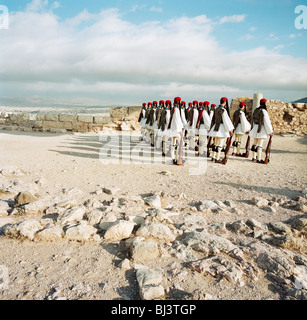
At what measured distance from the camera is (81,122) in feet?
48.2

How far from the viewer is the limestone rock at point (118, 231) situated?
303cm

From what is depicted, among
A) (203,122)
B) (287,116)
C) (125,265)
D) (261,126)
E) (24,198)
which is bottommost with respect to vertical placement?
(125,265)

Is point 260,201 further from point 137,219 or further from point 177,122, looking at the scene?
point 177,122

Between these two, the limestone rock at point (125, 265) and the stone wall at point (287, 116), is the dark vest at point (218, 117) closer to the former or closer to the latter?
the limestone rock at point (125, 265)

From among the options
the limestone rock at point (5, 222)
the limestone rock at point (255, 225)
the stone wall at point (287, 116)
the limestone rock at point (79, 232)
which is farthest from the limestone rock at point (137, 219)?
the stone wall at point (287, 116)

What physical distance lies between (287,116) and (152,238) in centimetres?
1503

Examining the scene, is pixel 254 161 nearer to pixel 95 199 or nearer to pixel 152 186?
pixel 152 186

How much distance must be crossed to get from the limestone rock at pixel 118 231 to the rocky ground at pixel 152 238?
1 centimetres

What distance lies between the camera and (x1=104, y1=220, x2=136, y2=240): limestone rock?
303 centimetres

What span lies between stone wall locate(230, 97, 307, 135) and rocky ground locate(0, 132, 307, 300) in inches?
390

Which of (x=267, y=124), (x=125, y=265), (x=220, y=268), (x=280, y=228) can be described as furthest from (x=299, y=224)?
(x=267, y=124)
